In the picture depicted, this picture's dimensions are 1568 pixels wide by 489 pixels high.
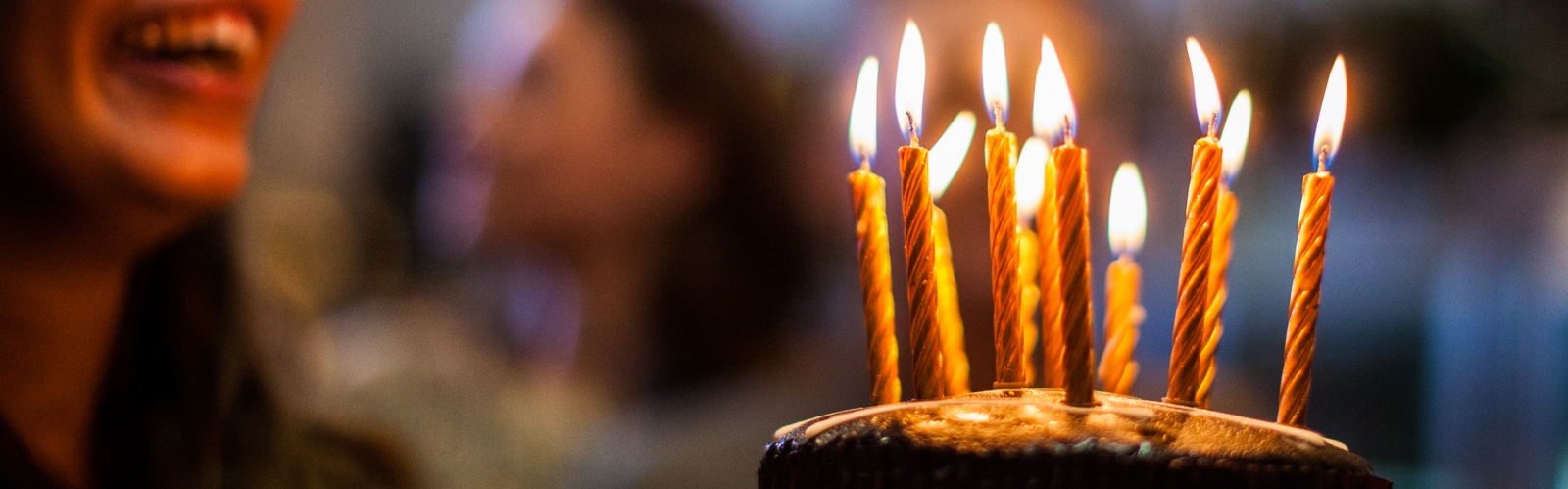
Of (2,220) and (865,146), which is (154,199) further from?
(865,146)

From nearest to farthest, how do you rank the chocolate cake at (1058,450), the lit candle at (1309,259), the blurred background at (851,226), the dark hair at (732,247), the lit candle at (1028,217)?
1. the chocolate cake at (1058,450)
2. the lit candle at (1309,259)
3. the lit candle at (1028,217)
4. the blurred background at (851,226)
5. the dark hair at (732,247)

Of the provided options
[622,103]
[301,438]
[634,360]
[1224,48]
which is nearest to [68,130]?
[301,438]

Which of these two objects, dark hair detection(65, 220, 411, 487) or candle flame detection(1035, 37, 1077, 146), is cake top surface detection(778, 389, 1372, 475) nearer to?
candle flame detection(1035, 37, 1077, 146)

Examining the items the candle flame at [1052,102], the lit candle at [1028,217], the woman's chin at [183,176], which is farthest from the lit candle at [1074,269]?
the woman's chin at [183,176]

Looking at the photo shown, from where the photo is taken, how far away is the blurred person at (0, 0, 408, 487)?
1064 mm

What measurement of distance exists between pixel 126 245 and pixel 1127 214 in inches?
39.3

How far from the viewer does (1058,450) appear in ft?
2.85

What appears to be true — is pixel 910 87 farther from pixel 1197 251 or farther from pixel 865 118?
pixel 1197 251

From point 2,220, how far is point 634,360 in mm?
1938

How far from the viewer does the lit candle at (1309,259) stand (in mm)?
965

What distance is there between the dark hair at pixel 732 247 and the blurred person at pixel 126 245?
1.56m

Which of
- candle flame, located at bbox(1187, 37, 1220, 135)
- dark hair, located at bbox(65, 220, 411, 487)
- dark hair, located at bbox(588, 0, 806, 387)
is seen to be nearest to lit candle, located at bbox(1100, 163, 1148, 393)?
candle flame, located at bbox(1187, 37, 1220, 135)

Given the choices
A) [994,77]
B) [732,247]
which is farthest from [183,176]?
[732,247]

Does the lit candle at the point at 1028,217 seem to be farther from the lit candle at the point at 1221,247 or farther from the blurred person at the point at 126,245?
the blurred person at the point at 126,245
